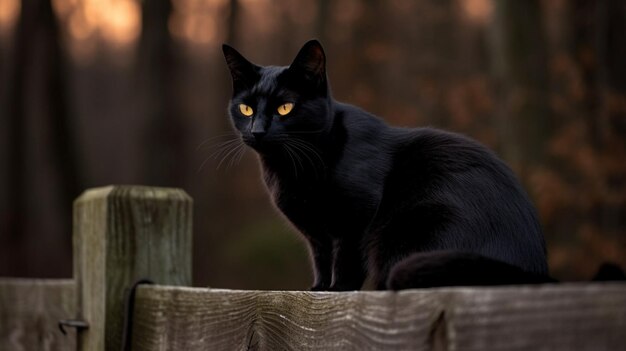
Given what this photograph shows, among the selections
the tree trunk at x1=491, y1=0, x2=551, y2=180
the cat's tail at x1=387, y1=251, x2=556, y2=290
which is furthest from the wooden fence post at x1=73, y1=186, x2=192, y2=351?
the tree trunk at x1=491, y1=0, x2=551, y2=180

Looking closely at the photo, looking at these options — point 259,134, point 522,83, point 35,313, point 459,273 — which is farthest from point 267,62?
point 459,273

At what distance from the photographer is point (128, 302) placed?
2066 mm

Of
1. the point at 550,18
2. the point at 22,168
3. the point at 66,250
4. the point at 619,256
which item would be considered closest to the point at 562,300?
the point at 619,256

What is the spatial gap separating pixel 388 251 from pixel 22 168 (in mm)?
10884

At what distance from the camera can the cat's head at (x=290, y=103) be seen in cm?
220

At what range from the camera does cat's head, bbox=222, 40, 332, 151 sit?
2.20 m

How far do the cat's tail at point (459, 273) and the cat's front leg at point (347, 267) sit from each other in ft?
3.10

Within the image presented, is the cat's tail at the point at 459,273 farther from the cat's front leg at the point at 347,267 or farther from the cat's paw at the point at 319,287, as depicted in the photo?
the cat's paw at the point at 319,287

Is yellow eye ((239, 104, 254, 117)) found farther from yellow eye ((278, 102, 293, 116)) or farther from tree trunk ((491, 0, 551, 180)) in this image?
tree trunk ((491, 0, 551, 180))

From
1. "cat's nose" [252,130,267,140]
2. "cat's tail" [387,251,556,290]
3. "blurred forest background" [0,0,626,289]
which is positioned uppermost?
"cat's tail" [387,251,556,290]

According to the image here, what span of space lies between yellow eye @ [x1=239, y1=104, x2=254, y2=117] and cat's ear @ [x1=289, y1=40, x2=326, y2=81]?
181 mm

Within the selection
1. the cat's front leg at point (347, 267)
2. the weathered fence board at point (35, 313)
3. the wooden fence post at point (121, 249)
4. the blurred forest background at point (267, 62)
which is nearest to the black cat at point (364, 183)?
the cat's front leg at point (347, 267)

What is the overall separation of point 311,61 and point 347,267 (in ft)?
1.93

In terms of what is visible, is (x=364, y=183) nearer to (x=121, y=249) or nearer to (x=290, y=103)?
(x=290, y=103)
